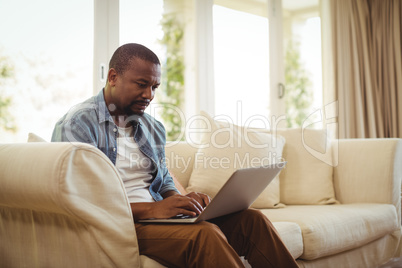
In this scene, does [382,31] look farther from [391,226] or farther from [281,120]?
[391,226]

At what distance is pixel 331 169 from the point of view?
2455 mm

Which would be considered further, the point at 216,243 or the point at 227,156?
the point at 227,156

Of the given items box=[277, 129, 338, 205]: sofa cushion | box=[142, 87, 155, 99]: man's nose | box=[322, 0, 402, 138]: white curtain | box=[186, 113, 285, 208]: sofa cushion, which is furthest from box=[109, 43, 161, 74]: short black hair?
box=[322, 0, 402, 138]: white curtain

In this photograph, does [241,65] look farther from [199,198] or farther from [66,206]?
[66,206]

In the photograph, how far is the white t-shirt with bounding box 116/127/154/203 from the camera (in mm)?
1467

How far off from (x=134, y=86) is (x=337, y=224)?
1.12 meters

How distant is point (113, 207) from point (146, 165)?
454mm

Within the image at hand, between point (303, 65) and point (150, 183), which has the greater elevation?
point (303, 65)

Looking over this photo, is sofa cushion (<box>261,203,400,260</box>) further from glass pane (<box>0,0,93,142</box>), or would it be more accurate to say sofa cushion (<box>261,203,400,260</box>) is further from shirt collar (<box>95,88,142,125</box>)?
glass pane (<box>0,0,93,142</box>)

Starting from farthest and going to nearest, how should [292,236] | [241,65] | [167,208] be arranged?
[241,65]
[292,236]
[167,208]

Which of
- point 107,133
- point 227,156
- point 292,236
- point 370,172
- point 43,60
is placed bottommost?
point 292,236

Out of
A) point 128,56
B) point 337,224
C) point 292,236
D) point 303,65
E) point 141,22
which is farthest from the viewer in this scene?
point 303,65

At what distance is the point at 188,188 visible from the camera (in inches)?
85.4

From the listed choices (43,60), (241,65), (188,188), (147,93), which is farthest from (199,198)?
(241,65)
